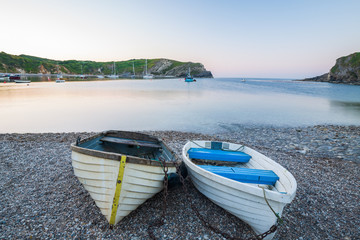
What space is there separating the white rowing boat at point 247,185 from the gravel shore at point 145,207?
64 centimetres

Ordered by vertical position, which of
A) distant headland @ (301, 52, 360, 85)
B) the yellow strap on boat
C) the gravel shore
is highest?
distant headland @ (301, 52, 360, 85)

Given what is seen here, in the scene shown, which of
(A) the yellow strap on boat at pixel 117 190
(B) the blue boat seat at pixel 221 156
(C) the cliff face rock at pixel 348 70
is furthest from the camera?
(C) the cliff face rock at pixel 348 70

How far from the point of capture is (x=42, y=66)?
509 feet

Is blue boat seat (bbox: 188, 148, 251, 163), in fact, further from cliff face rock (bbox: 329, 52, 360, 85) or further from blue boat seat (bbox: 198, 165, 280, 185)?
cliff face rock (bbox: 329, 52, 360, 85)

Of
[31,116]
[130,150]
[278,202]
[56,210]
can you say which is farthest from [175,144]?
[31,116]

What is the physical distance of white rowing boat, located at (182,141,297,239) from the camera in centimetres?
434

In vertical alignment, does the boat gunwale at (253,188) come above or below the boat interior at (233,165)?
above

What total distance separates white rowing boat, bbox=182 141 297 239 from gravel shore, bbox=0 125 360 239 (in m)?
0.64

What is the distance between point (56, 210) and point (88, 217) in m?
1.14

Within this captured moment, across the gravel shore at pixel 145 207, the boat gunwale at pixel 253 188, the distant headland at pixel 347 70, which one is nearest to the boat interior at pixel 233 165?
the boat gunwale at pixel 253 188

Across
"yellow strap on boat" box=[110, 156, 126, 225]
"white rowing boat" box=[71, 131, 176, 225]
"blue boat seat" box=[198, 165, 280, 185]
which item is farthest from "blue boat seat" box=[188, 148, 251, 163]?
"yellow strap on boat" box=[110, 156, 126, 225]

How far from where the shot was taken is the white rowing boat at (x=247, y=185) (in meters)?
4.34

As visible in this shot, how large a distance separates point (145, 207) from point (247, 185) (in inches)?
126

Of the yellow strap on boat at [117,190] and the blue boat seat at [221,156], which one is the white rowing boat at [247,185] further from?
the yellow strap on boat at [117,190]
